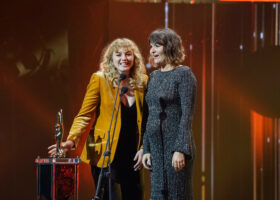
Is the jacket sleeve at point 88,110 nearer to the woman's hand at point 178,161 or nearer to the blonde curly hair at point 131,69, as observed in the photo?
the blonde curly hair at point 131,69

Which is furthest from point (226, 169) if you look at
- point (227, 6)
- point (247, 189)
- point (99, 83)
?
point (99, 83)

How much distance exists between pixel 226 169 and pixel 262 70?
1.00 meters

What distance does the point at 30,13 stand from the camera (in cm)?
419

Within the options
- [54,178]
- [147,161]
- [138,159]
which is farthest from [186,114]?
[54,178]

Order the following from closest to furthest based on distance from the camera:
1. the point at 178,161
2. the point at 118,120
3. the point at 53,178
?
1. the point at 178,161
2. the point at 53,178
3. the point at 118,120

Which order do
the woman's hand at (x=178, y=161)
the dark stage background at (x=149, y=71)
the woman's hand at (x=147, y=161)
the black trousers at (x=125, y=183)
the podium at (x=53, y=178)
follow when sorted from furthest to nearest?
the dark stage background at (x=149, y=71) < the black trousers at (x=125, y=183) < the podium at (x=53, y=178) < the woman's hand at (x=147, y=161) < the woman's hand at (x=178, y=161)

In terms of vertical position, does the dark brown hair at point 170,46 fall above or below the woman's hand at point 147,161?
above

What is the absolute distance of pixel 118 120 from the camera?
296 cm

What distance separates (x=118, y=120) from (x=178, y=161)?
27.8 inches

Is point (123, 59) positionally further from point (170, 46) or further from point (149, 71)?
point (149, 71)

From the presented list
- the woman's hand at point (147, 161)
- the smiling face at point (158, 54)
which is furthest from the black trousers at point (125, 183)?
the smiling face at point (158, 54)

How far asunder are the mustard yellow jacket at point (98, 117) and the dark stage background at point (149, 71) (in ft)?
3.83

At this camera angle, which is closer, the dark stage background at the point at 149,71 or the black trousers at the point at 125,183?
the black trousers at the point at 125,183

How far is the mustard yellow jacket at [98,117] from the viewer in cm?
297
